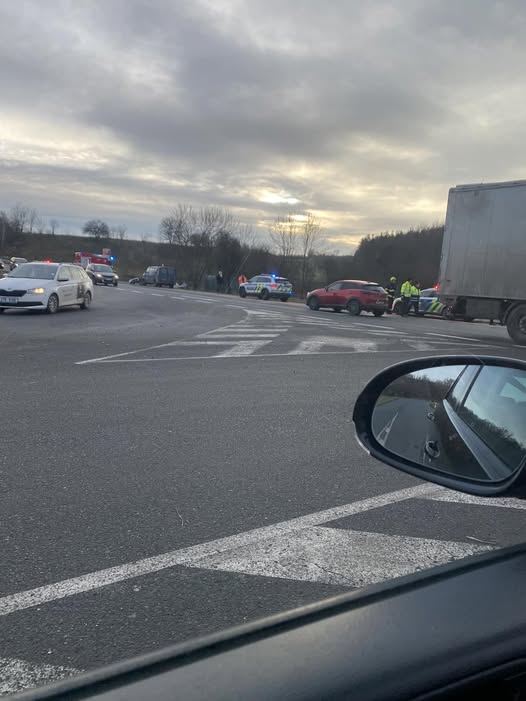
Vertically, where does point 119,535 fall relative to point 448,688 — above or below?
below

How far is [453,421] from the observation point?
2162 millimetres

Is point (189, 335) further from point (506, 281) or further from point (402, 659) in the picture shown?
point (402, 659)

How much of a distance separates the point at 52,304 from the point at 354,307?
1360 cm

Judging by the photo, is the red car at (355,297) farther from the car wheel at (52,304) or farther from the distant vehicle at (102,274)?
the distant vehicle at (102,274)

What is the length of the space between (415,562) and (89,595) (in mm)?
1670

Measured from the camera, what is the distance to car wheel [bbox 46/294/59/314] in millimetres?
18484

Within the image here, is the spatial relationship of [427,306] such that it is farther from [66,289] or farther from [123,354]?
[123,354]

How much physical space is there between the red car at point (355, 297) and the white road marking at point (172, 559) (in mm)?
22943

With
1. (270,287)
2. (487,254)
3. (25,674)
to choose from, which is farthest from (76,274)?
(270,287)

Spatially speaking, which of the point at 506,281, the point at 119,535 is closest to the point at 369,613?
the point at 119,535

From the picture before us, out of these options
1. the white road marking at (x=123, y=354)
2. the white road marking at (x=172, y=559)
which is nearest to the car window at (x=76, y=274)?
the white road marking at (x=123, y=354)

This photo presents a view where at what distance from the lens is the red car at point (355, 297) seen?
→ 2670cm

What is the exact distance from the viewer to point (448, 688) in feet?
3.59

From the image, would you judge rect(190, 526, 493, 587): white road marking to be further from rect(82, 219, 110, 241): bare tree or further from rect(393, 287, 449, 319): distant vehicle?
rect(82, 219, 110, 241): bare tree
